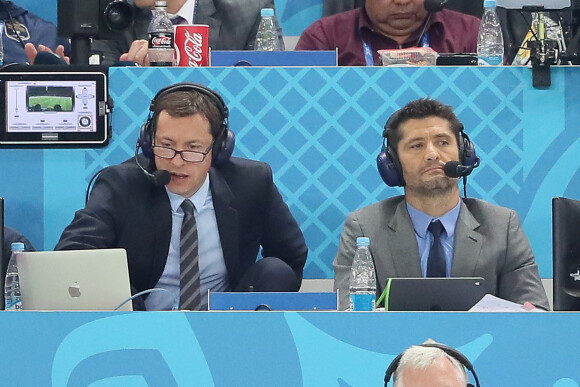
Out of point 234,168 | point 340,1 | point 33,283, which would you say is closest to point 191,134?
point 234,168

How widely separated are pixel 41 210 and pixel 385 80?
4.16ft

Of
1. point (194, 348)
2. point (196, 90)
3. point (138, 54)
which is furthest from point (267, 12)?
point (194, 348)

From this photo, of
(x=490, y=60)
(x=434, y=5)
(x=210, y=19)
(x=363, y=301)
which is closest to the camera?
(x=363, y=301)

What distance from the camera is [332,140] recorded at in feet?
15.4

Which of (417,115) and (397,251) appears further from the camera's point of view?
(417,115)

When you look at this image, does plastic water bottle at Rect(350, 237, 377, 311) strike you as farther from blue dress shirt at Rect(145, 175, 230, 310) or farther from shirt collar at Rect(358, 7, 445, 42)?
shirt collar at Rect(358, 7, 445, 42)

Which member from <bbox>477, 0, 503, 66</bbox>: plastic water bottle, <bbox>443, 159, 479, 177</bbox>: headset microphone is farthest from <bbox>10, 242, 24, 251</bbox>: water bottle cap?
<bbox>477, 0, 503, 66</bbox>: plastic water bottle

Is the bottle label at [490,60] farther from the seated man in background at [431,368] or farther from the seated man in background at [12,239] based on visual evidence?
the seated man in background at [431,368]

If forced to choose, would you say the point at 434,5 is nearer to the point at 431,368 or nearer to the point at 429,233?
the point at 429,233

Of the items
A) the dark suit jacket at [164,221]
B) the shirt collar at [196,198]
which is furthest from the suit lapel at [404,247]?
the shirt collar at [196,198]

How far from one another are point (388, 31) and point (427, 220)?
1.31 m

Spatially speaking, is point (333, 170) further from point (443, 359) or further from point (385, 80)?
point (443, 359)

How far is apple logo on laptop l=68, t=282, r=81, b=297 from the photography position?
3410 millimetres

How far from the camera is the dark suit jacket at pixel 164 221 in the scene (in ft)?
13.6
